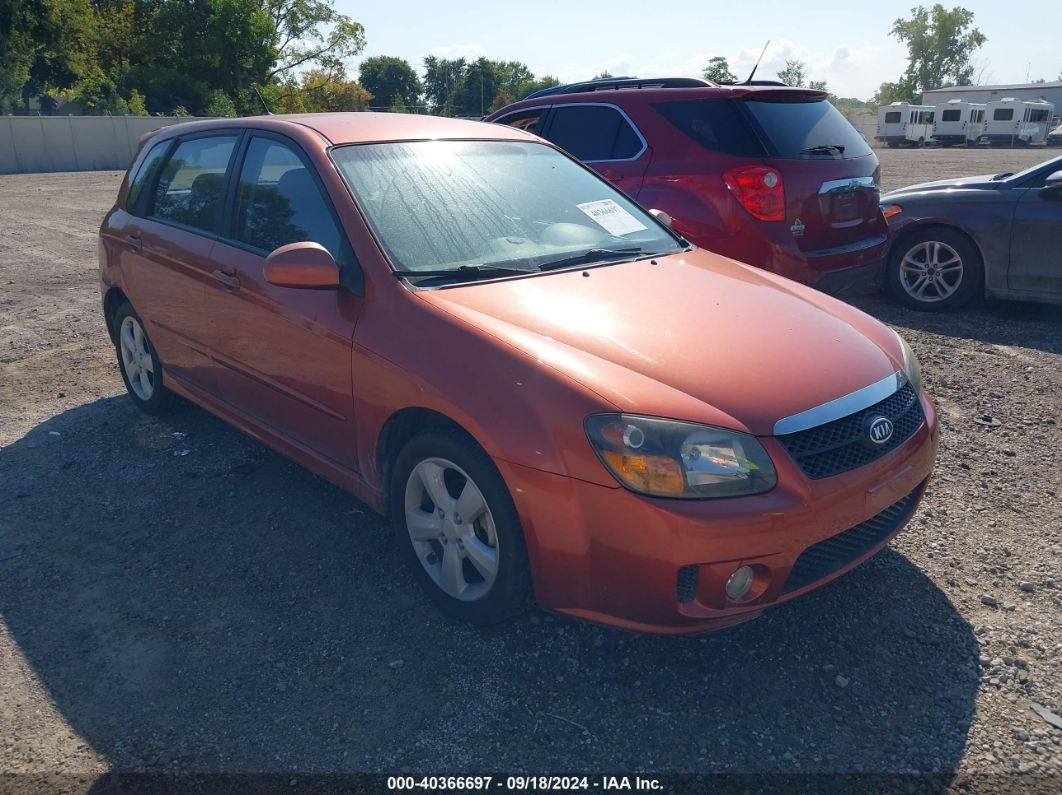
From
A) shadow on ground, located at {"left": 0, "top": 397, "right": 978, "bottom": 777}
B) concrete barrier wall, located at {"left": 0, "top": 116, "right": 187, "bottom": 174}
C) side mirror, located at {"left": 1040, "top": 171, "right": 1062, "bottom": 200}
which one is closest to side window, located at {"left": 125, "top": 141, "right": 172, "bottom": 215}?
shadow on ground, located at {"left": 0, "top": 397, "right": 978, "bottom": 777}

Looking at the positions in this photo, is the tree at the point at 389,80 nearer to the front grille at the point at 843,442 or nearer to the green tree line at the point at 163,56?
the green tree line at the point at 163,56

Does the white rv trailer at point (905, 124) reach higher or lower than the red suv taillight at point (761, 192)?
higher

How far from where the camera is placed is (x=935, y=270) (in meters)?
7.06

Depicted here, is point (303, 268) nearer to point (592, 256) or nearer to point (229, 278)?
point (229, 278)

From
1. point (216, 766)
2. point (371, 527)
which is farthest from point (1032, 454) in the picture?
point (216, 766)

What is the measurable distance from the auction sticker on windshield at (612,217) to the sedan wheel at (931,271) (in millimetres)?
4179

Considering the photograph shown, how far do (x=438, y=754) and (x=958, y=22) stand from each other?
13220 cm

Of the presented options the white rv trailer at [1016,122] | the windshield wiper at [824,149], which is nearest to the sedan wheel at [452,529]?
the windshield wiper at [824,149]

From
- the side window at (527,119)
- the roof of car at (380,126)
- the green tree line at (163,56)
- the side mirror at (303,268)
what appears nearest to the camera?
the side mirror at (303,268)

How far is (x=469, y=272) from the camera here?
318cm

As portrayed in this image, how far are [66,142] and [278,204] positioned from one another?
3340 centimetres

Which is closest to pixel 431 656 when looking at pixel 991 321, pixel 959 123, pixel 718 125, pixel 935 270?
pixel 718 125

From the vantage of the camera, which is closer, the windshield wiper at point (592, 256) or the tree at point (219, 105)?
the windshield wiper at point (592, 256)

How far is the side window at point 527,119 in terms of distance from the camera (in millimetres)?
7031
